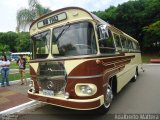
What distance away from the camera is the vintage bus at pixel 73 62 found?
553cm

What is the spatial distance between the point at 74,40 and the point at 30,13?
22.6m

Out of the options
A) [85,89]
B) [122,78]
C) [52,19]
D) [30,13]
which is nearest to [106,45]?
[85,89]

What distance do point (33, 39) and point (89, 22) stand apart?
234cm

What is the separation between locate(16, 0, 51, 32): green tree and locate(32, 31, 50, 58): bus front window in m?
19.7

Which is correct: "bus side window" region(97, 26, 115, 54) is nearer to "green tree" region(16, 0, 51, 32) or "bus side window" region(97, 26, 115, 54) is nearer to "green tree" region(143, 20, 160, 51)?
"green tree" region(16, 0, 51, 32)

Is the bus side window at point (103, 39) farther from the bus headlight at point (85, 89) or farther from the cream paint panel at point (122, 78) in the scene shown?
the cream paint panel at point (122, 78)

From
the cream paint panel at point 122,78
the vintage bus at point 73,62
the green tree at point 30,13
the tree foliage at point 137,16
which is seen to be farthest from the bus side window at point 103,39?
the tree foliage at point 137,16

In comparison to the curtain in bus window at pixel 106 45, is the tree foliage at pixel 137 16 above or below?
above

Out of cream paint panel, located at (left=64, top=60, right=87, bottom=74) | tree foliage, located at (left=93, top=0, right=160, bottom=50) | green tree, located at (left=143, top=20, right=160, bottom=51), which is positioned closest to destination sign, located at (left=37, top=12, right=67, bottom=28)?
cream paint panel, located at (left=64, top=60, right=87, bottom=74)

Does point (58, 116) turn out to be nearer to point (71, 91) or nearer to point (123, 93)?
point (71, 91)

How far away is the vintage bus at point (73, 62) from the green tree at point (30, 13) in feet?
66.8

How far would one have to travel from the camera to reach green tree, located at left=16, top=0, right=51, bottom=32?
86.3 feet

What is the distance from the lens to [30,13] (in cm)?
2720

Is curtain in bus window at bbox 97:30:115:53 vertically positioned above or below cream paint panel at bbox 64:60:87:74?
above
